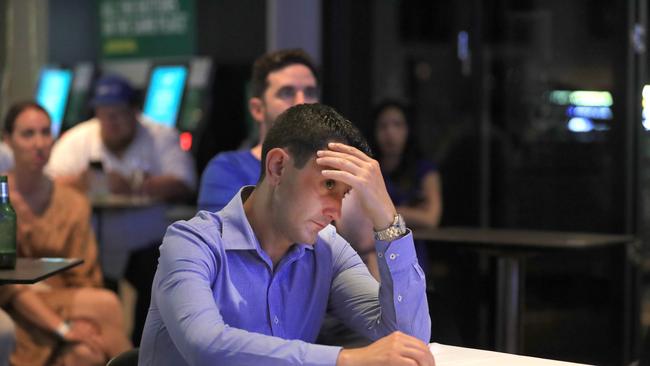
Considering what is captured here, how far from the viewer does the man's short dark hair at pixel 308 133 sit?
2.20 metres

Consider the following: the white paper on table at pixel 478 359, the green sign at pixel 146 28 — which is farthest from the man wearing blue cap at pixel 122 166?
the white paper on table at pixel 478 359

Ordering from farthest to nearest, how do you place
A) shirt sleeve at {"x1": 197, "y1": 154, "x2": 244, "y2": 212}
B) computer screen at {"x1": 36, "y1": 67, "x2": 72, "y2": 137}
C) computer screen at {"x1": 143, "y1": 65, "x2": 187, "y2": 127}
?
computer screen at {"x1": 36, "y1": 67, "x2": 72, "y2": 137} < computer screen at {"x1": 143, "y1": 65, "x2": 187, "y2": 127} < shirt sleeve at {"x1": 197, "y1": 154, "x2": 244, "y2": 212}

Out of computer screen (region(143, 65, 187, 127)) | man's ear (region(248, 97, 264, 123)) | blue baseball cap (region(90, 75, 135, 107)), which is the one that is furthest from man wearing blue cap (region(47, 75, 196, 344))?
man's ear (region(248, 97, 264, 123))

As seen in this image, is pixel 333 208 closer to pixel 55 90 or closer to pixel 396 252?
pixel 396 252

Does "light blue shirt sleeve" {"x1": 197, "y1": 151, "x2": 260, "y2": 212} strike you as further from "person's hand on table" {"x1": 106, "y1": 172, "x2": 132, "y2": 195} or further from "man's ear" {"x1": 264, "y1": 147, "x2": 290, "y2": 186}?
"person's hand on table" {"x1": 106, "y1": 172, "x2": 132, "y2": 195}

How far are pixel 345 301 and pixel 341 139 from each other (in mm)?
422

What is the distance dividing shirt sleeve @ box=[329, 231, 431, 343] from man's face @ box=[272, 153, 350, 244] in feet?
0.47

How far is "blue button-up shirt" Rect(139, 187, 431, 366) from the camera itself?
198cm

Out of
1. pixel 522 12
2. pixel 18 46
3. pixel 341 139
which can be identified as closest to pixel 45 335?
pixel 341 139

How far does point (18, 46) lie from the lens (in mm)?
9547

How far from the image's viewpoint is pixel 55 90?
364 inches

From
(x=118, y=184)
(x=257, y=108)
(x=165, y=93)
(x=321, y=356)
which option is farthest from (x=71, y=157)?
(x=321, y=356)

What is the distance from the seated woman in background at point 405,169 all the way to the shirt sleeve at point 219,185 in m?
1.87

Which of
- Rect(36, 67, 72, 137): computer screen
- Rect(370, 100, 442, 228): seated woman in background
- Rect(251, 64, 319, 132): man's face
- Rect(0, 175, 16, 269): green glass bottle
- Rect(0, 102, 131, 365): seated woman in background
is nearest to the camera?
Rect(0, 175, 16, 269): green glass bottle
